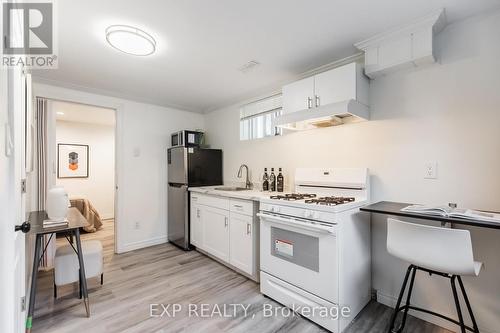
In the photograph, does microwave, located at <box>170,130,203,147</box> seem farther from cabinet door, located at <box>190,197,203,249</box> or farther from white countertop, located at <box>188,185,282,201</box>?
cabinet door, located at <box>190,197,203,249</box>

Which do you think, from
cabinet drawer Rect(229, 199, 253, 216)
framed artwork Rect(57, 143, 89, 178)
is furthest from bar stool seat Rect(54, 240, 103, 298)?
framed artwork Rect(57, 143, 89, 178)

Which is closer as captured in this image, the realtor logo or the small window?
the realtor logo

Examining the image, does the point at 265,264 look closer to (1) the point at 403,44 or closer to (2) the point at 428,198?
(2) the point at 428,198

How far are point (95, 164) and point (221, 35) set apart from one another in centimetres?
501

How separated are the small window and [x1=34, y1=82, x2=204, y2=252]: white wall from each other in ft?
4.05

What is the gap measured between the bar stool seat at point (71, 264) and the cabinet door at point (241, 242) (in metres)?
1.34

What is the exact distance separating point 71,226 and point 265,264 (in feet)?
5.39

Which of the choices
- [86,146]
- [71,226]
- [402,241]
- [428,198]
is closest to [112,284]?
[71,226]

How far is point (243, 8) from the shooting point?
1558 millimetres

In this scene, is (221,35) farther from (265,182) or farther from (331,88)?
(265,182)

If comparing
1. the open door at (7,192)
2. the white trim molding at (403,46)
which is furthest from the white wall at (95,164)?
the white trim molding at (403,46)

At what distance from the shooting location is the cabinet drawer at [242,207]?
2458 millimetres

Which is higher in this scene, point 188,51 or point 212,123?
point 188,51

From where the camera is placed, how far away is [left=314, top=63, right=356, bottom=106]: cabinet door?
1.99 metres
